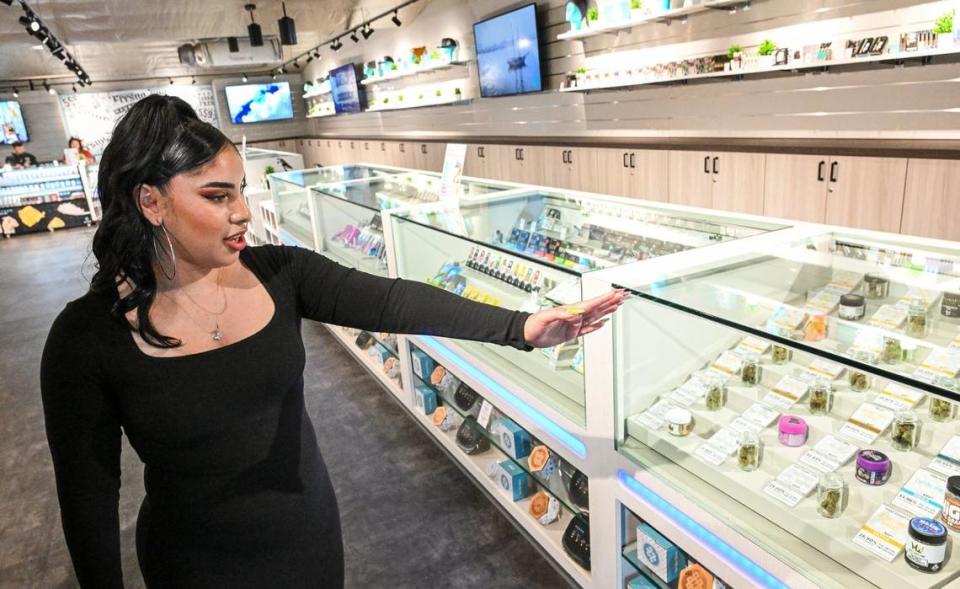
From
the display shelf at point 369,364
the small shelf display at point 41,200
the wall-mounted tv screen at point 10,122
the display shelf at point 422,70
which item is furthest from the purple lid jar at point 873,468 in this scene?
the wall-mounted tv screen at point 10,122

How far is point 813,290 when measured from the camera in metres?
1.79

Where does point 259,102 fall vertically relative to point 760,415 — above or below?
above

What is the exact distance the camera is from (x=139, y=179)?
0.99m

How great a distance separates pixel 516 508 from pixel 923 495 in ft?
4.80

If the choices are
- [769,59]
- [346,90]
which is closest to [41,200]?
[346,90]

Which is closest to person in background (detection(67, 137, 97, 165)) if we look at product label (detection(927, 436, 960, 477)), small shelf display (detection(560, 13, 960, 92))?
small shelf display (detection(560, 13, 960, 92))

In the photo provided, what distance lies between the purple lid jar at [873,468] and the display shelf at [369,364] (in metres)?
2.48

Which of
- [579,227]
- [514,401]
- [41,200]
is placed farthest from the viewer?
[41,200]

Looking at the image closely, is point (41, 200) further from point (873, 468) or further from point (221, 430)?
point (873, 468)

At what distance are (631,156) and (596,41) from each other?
4.08 feet

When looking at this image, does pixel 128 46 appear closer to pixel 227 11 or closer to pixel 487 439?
pixel 227 11

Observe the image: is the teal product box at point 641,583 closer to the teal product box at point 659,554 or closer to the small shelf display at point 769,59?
the teal product box at point 659,554

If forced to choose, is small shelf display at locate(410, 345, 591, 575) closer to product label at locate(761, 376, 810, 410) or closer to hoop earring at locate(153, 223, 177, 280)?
product label at locate(761, 376, 810, 410)

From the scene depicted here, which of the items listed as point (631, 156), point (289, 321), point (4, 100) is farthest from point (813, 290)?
point (4, 100)
